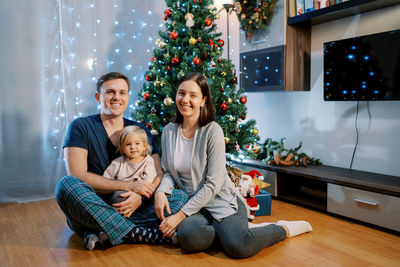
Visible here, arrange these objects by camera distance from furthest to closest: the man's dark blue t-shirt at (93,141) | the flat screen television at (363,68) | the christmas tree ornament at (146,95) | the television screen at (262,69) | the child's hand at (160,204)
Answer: the television screen at (262,69) < the christmas tree ornament at (146,95) < the flat screen television at (363,68) < the man's dark blue t-shirt at (93,141) < the child's hand at (160,204)

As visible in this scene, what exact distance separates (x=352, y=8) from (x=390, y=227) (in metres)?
1.59

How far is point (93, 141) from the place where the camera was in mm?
2053

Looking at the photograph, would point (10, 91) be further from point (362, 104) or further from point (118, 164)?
point (362, 104)

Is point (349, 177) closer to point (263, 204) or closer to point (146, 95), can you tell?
point (263, 204)

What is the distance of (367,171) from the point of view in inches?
105

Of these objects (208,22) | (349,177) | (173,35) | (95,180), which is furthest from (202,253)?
(208,22)

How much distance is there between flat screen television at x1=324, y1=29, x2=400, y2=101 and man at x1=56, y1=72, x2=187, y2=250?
1577 mm

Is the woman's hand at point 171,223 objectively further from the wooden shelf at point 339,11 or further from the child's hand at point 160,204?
the wooden shelf at point 339,11

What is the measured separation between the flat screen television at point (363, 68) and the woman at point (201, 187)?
122 cm

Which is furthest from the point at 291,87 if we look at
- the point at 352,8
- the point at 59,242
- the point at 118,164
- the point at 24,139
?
the point at 24,139

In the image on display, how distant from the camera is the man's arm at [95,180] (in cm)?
195

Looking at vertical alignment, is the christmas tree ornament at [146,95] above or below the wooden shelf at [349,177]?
above

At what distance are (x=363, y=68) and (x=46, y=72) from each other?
2.66m

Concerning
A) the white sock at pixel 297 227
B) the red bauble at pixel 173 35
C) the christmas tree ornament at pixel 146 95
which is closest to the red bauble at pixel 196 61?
the red bauble at pixel 173 35
